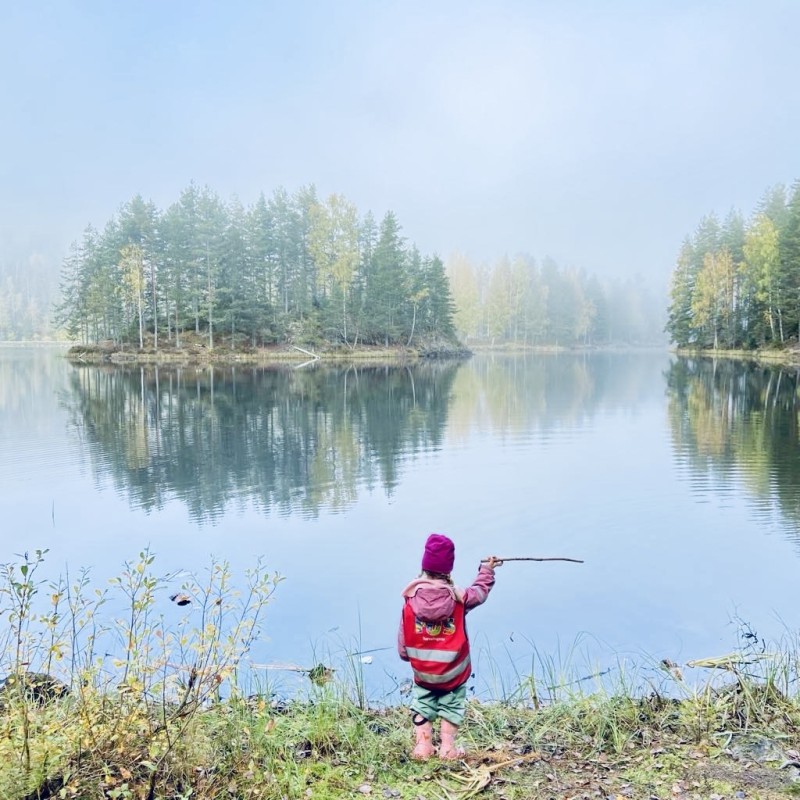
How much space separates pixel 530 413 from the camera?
89.0ft

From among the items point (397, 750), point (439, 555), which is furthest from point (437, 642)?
point (397, 750)

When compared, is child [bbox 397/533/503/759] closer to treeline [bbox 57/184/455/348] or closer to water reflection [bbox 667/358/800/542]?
water reflection [bbox 667/358/800/542]

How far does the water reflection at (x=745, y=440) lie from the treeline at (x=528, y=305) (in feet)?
187

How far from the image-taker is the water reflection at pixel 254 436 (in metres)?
14.0

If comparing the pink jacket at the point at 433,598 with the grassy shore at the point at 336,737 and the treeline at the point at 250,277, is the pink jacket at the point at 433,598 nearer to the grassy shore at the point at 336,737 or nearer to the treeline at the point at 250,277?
the grassy shore at the point at 336,737

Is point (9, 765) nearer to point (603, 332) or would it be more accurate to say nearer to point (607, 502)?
point (607, 502)

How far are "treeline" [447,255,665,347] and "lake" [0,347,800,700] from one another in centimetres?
6527

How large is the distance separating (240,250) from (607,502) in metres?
54.3

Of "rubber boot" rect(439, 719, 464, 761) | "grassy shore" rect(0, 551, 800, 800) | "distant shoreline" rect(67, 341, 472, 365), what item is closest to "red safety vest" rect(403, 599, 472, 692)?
"rubber boot" rect(439, 719, 464, 761)

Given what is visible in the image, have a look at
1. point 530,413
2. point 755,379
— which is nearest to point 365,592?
point 530,413

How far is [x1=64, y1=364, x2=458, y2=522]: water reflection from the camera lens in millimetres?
13984

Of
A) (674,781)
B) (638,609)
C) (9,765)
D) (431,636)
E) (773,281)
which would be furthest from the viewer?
(773,281)

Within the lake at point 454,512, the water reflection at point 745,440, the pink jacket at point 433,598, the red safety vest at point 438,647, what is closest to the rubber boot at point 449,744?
the red safety vest at point 438,647

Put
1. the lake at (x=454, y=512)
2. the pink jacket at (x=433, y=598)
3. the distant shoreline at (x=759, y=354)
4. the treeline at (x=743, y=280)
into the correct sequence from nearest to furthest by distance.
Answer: the pink jacket at (x=433, y=598) < the lake at (x=454, y=512) < the distant shoreline at (x=759, y=354) < the treeline at (x=743, y=280)
